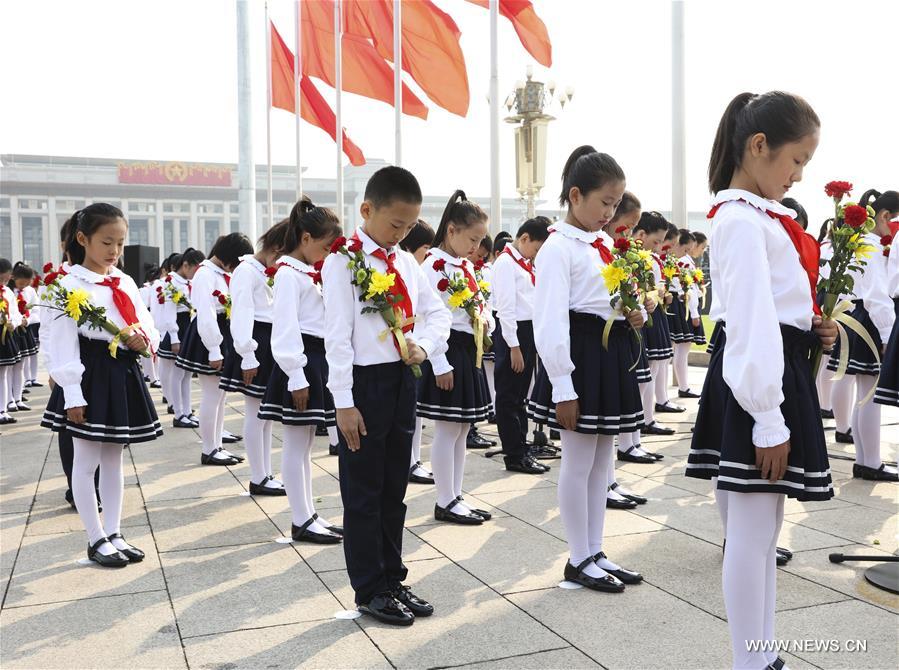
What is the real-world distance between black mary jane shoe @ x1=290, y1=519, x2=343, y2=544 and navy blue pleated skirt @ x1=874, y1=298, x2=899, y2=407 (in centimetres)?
344

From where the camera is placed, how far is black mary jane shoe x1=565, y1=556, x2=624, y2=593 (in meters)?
3.75

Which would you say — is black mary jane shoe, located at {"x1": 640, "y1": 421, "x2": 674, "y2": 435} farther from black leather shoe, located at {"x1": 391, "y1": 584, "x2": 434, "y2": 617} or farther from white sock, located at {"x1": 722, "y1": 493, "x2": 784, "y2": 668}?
white sock, located at {"x1": 722, "y1": 493, "x2": 784, "y2": 668}

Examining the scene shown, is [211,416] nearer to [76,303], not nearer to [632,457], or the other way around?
[76,303]

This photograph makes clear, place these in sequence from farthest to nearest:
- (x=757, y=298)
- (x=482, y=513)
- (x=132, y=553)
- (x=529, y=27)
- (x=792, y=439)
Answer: (x=529, y=27) < (x=482, y=513) < (x=132, y=553) < (x=792, y=439) < (x=757, y=298)

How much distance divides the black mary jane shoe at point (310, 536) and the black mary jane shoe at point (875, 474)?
370 cm

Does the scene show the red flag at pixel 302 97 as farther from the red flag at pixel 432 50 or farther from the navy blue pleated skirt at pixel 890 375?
the navy blue pleated skirt at pixel 890 375

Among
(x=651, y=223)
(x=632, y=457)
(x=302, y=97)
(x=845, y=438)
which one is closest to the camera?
(x=632, y=457)

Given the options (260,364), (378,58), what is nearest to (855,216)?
(260,364)

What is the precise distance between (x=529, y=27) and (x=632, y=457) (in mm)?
8852

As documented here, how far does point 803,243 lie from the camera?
2.61 meters

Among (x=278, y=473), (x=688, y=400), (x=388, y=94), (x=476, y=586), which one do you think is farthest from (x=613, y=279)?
(x=388, y=94)

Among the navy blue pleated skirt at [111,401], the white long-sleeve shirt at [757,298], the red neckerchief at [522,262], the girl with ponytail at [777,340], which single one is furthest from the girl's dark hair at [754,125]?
the red neckerchief at [522,262]

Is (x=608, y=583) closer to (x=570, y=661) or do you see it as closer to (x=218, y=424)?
(x=570, y=661)

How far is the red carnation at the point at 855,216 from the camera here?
10.2 feet
